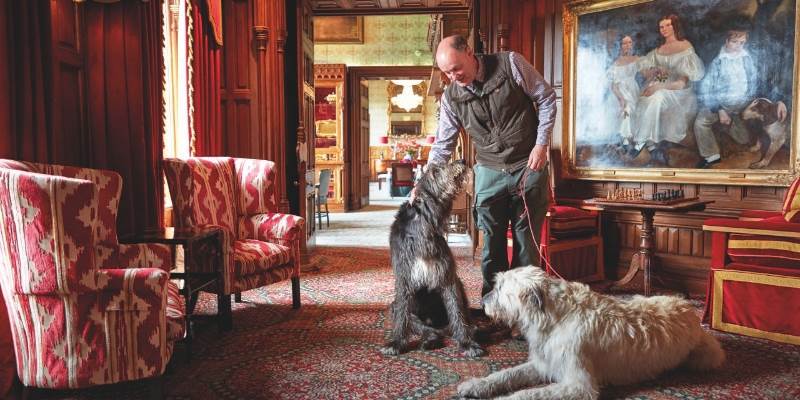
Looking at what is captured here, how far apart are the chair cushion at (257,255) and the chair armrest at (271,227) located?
2.7 inches

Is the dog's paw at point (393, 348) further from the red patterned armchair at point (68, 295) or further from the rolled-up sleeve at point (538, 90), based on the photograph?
the rolled-up sleeve at point (538, 90)

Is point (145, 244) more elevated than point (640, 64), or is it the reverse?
point (640, 64)

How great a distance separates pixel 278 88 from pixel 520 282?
3566mm

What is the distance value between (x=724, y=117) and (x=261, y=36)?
3756 mm

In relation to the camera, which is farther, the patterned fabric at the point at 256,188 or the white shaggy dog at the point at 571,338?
the patterned fabric at the point at 256,188

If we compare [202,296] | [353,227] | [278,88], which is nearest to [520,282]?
[202,296]

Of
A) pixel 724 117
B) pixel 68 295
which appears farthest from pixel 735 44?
pixel 68 295

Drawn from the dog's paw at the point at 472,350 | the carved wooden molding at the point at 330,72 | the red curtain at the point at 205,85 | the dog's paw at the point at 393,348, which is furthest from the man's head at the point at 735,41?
the carved wooden molding at the point at 330,72

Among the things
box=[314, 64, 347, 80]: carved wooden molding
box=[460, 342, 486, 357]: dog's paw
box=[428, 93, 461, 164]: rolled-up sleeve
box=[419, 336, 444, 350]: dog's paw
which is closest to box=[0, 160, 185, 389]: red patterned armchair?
box=[419, 336, 444, 350]: dog's paw

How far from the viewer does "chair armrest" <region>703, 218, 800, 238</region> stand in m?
2.78

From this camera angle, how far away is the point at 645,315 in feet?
7.21

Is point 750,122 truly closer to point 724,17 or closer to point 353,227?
point 724,17

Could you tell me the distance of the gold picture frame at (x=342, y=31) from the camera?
11.7m

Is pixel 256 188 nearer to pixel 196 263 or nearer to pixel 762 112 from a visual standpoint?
pixel 196 263
